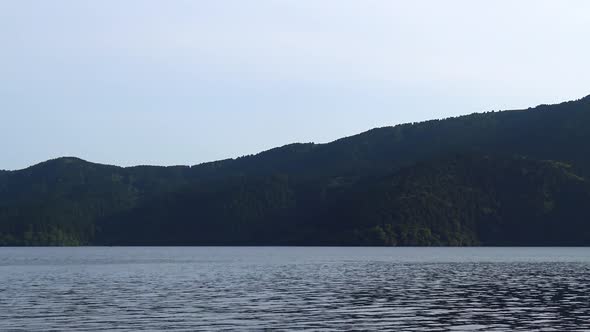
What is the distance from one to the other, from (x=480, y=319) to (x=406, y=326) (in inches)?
342

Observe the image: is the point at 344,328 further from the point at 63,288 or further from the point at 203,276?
the point at 203,276

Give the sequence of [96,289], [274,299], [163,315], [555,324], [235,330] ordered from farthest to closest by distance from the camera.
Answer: [96,289] < [274,299] < [163,315] < [555,324] < [235,330]

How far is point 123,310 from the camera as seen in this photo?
267ft

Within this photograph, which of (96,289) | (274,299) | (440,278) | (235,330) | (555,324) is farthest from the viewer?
(440,278)

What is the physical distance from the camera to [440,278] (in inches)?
5394

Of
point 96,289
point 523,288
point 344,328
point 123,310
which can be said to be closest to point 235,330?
point 344,328

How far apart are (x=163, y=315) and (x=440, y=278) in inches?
2724

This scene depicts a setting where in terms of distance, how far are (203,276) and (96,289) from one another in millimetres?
34458

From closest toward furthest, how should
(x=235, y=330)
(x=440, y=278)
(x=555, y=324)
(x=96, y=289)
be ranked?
(x=235, y=330) < (x=555, y=324) < (x=96, y=289) < (x=440, y=278)

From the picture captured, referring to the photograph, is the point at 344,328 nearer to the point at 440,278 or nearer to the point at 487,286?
the point at 487,286

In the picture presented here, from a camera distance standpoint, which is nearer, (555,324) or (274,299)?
(555,324)

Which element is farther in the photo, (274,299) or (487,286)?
(487,286)

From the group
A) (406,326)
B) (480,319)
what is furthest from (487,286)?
(406,326)

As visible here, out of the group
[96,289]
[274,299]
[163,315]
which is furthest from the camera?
[96,289]
